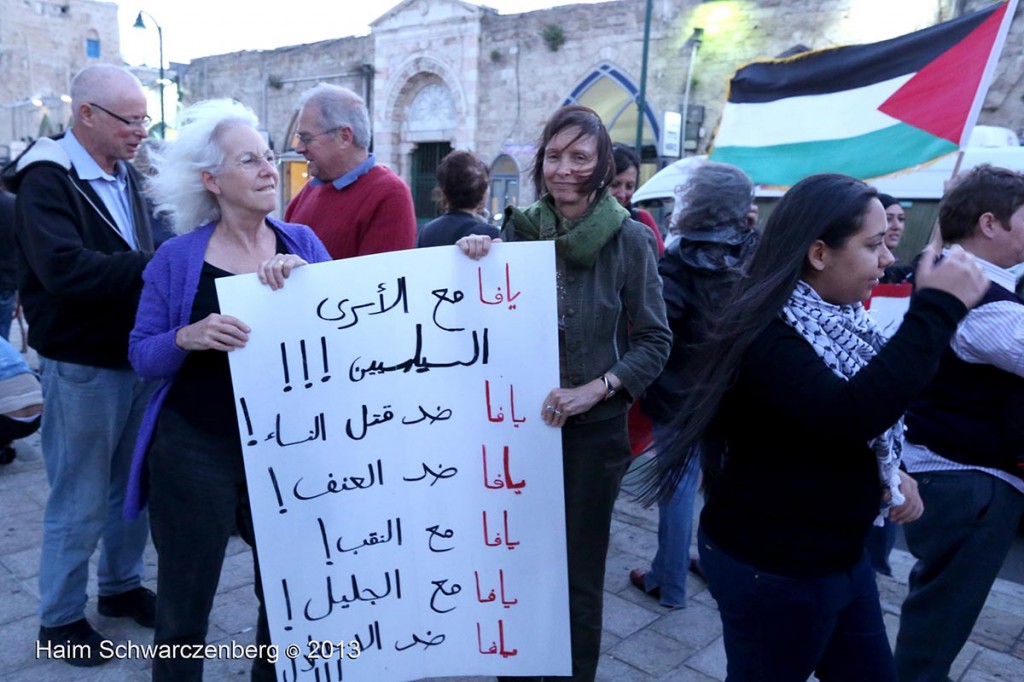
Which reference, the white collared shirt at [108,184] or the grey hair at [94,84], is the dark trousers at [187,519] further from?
the grey hair at [94,84]

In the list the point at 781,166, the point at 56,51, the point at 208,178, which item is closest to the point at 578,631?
the point at 208,178

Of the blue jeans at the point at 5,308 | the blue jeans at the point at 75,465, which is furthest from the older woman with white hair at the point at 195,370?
the blue jeans at the point at 5,308

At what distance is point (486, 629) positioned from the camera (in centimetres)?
222

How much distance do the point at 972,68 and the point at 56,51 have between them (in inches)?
1986

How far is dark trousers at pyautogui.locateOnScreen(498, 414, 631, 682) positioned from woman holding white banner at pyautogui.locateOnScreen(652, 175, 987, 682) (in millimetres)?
499

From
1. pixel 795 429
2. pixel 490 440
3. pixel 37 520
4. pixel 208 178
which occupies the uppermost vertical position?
pixel 208 178

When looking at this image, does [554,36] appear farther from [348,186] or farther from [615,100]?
[348,186]

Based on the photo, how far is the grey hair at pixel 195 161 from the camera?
2.08 m

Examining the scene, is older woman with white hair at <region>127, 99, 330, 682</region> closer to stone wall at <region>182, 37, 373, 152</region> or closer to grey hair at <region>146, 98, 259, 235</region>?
grey hair at <region>146, 98, 259, 235</region>

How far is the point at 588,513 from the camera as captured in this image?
88.7 inches

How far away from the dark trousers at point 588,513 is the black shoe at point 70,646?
160cm

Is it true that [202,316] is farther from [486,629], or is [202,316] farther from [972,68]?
[972,68]

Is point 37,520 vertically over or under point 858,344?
under

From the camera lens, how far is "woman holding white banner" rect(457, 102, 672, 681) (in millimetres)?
2188
